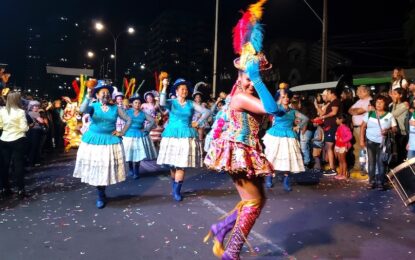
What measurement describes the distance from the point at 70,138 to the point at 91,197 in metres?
10.1

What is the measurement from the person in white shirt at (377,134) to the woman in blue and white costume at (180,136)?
133 inches

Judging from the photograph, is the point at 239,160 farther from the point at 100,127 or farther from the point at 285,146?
the point at 285,146

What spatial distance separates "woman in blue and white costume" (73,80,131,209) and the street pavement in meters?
0.47

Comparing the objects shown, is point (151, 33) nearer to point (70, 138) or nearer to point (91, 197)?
point (70, 138)

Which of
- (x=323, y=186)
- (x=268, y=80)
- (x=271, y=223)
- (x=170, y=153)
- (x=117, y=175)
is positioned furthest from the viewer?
(x=323, y=186)

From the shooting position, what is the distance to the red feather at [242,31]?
4082 mm

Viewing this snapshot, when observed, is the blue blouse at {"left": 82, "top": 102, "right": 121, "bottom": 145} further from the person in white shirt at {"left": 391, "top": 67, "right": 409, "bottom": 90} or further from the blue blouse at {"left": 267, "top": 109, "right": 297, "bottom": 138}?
the person in white shirt at {"left": 391, "top": 67, "right": 409, "bottom": 90}

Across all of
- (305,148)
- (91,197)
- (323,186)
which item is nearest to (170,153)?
(91,197)

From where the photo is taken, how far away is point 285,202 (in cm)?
703

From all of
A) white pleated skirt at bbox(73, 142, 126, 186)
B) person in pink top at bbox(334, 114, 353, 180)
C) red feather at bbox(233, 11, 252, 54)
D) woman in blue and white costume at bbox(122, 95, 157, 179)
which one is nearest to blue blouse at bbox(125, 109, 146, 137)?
woman in blue and white costume at bbox(122, 95, 157, 179)

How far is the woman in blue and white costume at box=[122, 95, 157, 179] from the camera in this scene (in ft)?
31.4

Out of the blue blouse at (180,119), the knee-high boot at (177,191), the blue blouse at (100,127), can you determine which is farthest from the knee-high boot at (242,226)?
the blue blouse at (180,119)

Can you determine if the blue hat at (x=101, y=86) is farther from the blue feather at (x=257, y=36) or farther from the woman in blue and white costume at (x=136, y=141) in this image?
the blue feather at (x=257, y=36)

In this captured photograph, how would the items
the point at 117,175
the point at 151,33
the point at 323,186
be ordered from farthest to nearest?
the point at 151,33
the point at 323,186
the point at 117,175
